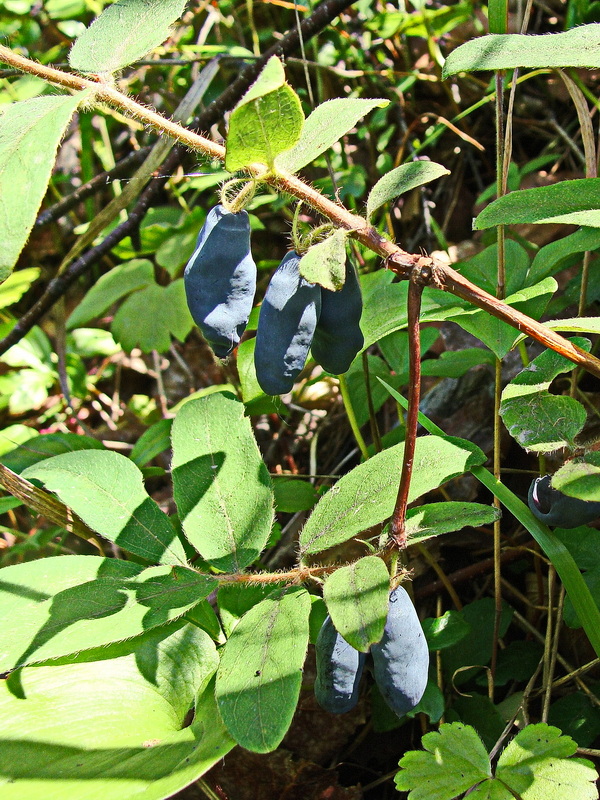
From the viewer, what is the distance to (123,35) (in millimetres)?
1134

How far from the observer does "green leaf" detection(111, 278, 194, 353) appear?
2.39 meters

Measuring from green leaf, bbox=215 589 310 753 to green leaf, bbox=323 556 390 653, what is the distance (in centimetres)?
9

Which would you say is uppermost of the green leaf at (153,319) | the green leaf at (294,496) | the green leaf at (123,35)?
the green leaf at (123,35)

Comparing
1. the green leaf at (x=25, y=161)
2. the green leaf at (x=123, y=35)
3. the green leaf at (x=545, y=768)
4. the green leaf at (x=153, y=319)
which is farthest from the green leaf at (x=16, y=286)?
the green leaf at (x=545, y=768)

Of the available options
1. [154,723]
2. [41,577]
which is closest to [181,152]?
[41,577]

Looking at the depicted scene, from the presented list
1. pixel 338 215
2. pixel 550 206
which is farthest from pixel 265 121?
pixel 550 206

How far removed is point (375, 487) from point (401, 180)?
19.8 inches

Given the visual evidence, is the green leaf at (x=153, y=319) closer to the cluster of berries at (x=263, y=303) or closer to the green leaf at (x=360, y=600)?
the cluster of berries at (x=263, y=303)

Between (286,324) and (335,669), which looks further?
(335,669)

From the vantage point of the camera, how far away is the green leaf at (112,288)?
246 centimetres

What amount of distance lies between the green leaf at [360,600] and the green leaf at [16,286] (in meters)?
2.12

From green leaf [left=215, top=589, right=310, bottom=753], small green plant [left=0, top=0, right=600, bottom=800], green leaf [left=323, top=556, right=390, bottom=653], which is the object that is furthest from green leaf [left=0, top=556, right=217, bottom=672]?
green leaf [left=323, top=556, right=390, bottom=653]

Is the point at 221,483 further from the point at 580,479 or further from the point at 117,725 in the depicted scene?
the point at 580,479

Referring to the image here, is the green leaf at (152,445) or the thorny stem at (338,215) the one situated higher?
→ the thorny stem at (338,215)
